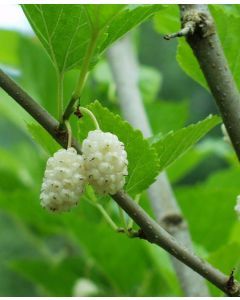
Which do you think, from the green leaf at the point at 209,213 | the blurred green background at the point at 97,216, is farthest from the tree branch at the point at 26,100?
the green leaf at the point at 209,213

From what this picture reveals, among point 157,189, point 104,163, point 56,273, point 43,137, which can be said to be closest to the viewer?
point 104,163

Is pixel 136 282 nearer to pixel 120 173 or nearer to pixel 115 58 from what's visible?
pixel 115 58

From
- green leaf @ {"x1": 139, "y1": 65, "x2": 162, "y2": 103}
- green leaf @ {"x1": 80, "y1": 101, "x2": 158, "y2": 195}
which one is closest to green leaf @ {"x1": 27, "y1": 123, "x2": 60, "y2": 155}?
green leaf @ {"x1": 80, "y1": 101, "x2": 158, "y2": 195}

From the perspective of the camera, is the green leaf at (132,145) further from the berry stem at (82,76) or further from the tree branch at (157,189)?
the tree branch at (157,189)

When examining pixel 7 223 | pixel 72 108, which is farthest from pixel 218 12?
pixel 7 223

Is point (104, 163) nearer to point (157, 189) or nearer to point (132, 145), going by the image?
point (132, 145)

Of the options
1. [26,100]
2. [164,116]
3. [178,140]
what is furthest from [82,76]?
[164,116]
